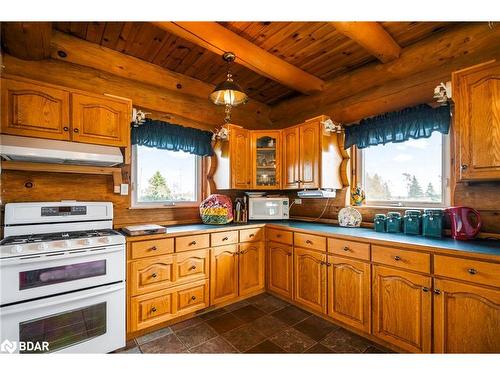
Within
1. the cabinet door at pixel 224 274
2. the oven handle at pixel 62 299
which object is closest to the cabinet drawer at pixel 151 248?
the oven handle at pixel 62 299

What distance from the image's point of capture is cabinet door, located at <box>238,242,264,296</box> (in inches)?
101

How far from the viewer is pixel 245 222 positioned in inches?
111

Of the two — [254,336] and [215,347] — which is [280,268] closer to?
[254,336]

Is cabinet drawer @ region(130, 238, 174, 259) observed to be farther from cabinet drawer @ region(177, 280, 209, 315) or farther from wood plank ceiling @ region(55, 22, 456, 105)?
wood plank ceiling @ region(55, 22, 456, 105)

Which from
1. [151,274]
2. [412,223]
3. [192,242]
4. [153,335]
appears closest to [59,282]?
[151,274]

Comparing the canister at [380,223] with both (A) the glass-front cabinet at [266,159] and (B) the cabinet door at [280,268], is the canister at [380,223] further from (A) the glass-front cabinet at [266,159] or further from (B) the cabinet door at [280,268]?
(A) the glass-front cabinet at [266,159]

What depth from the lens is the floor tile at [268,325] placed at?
2029 millimetres

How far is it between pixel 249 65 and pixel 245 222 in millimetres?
1673

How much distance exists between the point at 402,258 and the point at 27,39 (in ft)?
10.3

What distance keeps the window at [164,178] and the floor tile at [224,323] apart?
128cm

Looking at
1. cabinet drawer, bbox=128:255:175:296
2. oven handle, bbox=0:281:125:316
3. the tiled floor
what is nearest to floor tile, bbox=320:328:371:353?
the tiled floor

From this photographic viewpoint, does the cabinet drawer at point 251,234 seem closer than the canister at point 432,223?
No

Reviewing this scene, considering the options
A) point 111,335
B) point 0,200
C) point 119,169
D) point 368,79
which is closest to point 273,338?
point 111,335
